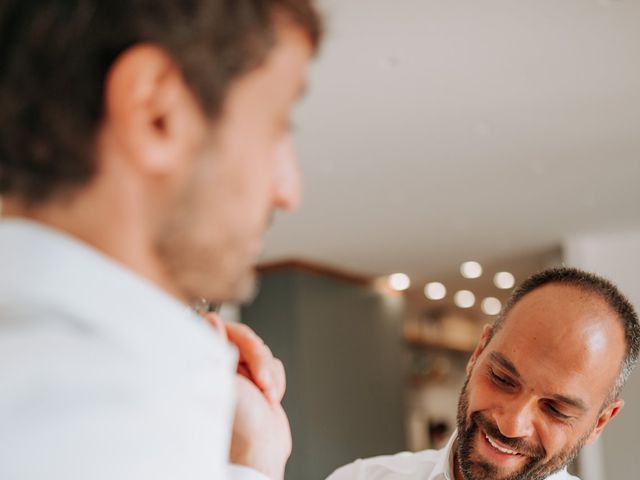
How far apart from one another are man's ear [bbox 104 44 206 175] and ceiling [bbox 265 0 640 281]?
2.35 meters

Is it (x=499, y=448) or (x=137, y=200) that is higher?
(x=137, y=200)

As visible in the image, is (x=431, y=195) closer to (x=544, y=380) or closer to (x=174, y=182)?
(x=544, y=380)

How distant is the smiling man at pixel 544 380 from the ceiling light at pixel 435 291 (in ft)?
28.4

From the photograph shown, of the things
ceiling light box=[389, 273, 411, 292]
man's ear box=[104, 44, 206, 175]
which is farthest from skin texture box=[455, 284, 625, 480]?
ceiling light box=[389, 273, 411, 292]

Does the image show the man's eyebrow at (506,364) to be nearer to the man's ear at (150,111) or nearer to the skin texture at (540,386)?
the skin texture at (540,386)

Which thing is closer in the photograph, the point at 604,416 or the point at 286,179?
the point at 286,179

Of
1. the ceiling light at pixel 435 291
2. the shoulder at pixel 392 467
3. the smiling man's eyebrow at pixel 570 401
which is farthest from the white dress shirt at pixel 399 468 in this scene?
the ceiling light at pixel 435 291

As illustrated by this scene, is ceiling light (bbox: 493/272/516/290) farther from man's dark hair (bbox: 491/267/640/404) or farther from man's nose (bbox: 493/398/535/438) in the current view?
man's nose (bbox: 493/398/535/438)

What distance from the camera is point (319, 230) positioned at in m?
7.37

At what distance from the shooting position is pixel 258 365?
79cm

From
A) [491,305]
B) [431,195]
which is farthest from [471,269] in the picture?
[431,195]

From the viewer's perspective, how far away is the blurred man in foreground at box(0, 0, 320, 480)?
1.32ft

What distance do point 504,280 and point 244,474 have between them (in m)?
9.77

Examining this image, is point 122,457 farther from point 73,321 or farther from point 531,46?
point 531,46
